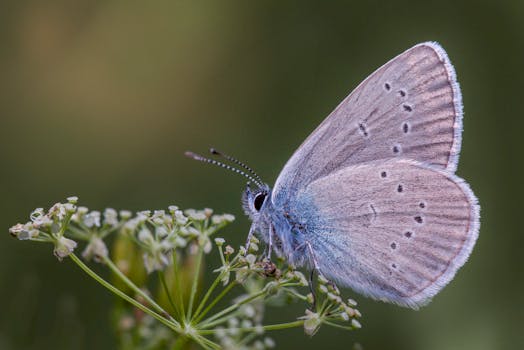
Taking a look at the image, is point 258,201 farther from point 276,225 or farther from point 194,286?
point 194,286

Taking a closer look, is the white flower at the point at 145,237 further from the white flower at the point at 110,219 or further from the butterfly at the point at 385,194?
the butterfly at the point at 385,194

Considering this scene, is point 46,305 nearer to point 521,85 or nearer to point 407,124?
point 407,124

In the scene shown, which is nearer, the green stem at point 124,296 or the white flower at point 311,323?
the green stem at point 124,296

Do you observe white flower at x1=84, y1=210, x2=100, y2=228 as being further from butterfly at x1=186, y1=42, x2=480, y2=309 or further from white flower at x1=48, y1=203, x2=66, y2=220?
butterfly at x1=186, y1=42, x2=480, y2=309

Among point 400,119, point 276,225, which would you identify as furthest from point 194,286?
point 400,119

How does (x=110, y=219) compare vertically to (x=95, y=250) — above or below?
above

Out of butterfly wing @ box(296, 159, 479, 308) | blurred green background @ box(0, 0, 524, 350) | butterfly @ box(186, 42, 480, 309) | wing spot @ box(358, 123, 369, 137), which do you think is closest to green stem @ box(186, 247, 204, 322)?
butterfly @ box(186, 42, 480, 309)

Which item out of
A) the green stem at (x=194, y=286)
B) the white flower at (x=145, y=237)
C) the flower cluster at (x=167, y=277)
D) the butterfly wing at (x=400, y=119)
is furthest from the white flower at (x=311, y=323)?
the butterfly wing at (x=400, y=119)
